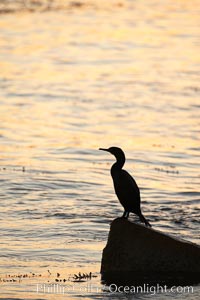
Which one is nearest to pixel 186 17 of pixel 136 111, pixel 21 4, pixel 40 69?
pixel 21 4

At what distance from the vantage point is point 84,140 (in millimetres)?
20875

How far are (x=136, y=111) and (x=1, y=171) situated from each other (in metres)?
7.11

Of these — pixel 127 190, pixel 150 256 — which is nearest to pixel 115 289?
pixel 150 256

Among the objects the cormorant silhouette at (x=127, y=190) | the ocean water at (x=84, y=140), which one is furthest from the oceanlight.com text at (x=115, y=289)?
the cormorant silhouette at (x=127, y=190)

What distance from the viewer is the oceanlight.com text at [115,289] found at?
10.7 meters

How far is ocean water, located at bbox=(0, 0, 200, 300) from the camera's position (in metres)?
12.5

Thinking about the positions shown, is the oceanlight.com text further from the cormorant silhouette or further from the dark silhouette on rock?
the cormorant silhouette

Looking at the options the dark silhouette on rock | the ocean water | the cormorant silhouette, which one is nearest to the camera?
the dark silhouette on rock

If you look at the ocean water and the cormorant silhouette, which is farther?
the ocean water

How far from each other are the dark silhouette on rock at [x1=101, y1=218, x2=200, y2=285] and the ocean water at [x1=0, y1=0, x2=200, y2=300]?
39 cm

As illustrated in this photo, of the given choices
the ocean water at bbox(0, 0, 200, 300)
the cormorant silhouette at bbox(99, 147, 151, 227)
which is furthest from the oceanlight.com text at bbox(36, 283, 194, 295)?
the cormorant silhouette at bbox(99, 147, 151, 227)

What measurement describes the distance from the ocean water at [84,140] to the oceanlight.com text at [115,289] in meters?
0.04

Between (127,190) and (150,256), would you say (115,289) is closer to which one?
(150,256)

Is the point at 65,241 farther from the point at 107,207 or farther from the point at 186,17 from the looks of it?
the point at 186,17
